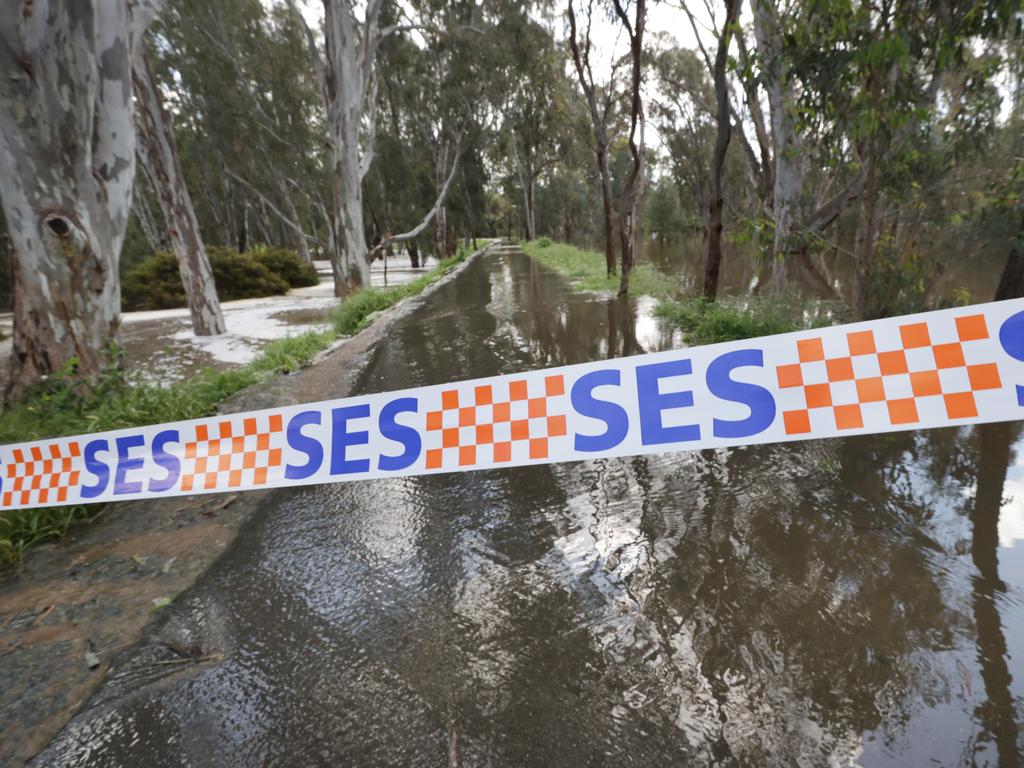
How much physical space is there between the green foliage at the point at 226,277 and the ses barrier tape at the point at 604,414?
39.3ft

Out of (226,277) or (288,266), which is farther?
(288,266)

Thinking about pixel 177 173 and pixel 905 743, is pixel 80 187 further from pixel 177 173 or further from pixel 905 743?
pixel 905 743

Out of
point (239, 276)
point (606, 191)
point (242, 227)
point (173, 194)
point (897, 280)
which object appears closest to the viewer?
point (897, 280)

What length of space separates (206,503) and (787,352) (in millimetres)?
3505

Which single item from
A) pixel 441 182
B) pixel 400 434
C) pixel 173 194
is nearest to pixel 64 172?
pixel 400 434

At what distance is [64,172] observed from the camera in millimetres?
4160

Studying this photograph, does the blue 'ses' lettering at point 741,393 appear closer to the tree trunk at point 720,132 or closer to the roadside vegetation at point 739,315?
the roadside vegetation at point 739,315

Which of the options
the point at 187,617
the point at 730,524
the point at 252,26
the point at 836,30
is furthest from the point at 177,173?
the point at 252,26

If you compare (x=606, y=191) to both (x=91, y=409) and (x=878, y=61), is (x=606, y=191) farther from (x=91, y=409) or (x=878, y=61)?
(x=91, y=409)

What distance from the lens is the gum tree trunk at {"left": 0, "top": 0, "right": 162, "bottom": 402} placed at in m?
3.88

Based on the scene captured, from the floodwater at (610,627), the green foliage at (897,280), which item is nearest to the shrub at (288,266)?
the floodwater at (610,627)

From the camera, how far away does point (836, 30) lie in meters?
4.32

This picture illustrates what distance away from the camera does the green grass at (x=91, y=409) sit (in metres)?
2.88

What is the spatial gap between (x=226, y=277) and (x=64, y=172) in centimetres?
1199
